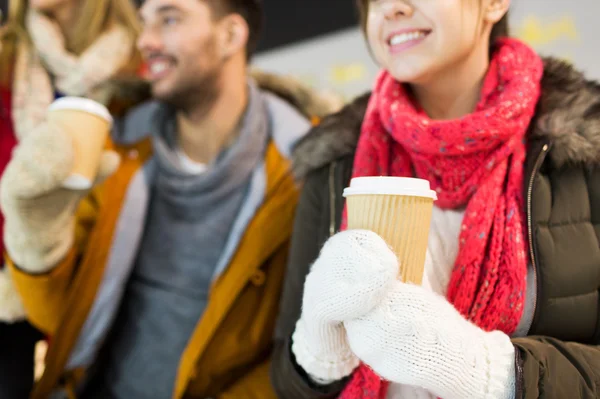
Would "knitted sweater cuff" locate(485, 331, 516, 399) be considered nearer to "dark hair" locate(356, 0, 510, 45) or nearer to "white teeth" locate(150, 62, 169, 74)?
"dark hair" locate(356, 0, 510, 45)

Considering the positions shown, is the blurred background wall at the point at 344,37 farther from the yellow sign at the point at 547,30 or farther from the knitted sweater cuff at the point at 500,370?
the knitted sweater cuff at the point at 500,370

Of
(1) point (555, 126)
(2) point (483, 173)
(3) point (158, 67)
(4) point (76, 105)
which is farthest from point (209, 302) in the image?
(1) point (555, 126)

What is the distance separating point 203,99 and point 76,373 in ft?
3.00

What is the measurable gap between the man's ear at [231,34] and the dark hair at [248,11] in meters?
0.02

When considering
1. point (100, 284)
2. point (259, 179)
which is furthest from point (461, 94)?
point (100, 284)

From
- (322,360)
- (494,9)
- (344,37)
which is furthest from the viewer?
(344,37)

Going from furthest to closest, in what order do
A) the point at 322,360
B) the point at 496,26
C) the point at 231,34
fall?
1. the point at 231,34
2. the point at 496,26
3. the point at 322,360

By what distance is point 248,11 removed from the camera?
5.92 feet

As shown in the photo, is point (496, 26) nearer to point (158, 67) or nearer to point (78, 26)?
point (158, 67)

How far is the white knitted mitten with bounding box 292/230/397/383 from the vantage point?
750 mm

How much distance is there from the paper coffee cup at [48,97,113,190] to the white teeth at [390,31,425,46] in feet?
2.32

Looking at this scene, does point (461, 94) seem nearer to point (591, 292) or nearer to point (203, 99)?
point (591, 292)

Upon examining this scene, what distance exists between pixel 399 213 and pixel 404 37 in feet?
1.40

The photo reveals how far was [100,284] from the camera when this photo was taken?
150 centimetres
